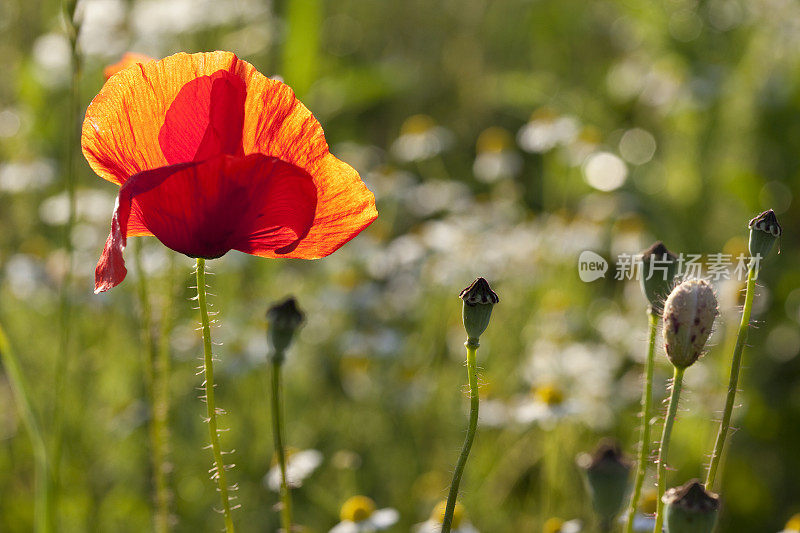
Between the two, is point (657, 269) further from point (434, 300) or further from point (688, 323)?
point (434, 300)

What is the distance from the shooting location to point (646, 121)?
13.3 ft

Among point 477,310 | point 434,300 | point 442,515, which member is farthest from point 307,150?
point 434,300

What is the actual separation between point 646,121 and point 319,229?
3.58m

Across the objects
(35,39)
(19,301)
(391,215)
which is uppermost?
(35,39)

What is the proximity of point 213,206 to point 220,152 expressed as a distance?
56mm

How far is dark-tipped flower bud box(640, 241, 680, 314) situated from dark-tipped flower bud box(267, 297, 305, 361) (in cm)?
32

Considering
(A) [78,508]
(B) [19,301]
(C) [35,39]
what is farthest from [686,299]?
(C) [35,39]

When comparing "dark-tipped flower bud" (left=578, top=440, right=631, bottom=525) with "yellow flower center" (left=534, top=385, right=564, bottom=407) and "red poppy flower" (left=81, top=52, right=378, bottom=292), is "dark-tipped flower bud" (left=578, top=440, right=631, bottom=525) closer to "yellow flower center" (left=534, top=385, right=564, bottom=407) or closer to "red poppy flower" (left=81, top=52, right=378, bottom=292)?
"red poppy flower" (left=81, top=52, right=378, bottom=292)

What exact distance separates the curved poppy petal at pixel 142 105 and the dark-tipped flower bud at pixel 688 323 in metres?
0.38

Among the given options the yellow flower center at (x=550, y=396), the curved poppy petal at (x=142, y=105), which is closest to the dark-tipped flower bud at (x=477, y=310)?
the curved poppy petal at (x=142, y=105)

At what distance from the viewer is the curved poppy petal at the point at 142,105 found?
26.7 inches

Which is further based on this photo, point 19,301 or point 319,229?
point 19,301

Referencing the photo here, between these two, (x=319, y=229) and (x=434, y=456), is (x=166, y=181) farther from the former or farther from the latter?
(x=434, y=456)

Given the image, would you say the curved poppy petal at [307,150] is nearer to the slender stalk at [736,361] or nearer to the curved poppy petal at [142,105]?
the curved poppy petal at [142,105]
